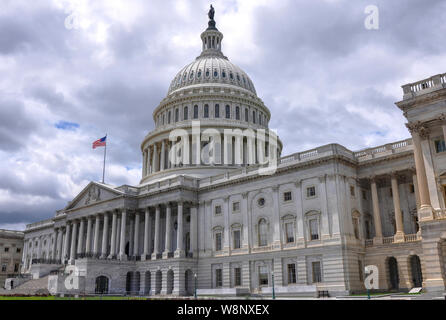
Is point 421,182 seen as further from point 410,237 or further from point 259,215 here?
A: point 259,215

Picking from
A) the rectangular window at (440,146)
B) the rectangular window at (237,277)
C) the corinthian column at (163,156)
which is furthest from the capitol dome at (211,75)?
the rectangular window at (440,146)

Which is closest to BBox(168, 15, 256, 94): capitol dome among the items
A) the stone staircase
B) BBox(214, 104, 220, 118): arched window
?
BBox(214, 104, 220, 118): arched window

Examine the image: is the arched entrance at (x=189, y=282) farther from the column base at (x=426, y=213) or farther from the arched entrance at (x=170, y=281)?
the column base at (x=426, y=213)

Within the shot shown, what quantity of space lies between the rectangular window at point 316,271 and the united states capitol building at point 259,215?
0.38 feet

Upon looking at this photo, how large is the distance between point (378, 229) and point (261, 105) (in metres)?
49.4

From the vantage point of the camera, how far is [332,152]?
5312 centimetres

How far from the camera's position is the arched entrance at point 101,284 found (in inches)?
2539

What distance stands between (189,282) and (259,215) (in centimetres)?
1516

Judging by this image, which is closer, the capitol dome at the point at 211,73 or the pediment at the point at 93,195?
the pediment at the point at 93,195

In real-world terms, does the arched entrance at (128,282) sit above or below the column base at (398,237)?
below

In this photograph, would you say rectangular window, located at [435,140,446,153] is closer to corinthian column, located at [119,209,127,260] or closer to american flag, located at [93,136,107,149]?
corinthian column, located at [119,209,127,260]

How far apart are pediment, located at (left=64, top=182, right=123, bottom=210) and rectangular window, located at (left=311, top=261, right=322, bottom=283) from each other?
112ft

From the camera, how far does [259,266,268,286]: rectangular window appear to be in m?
56.9
